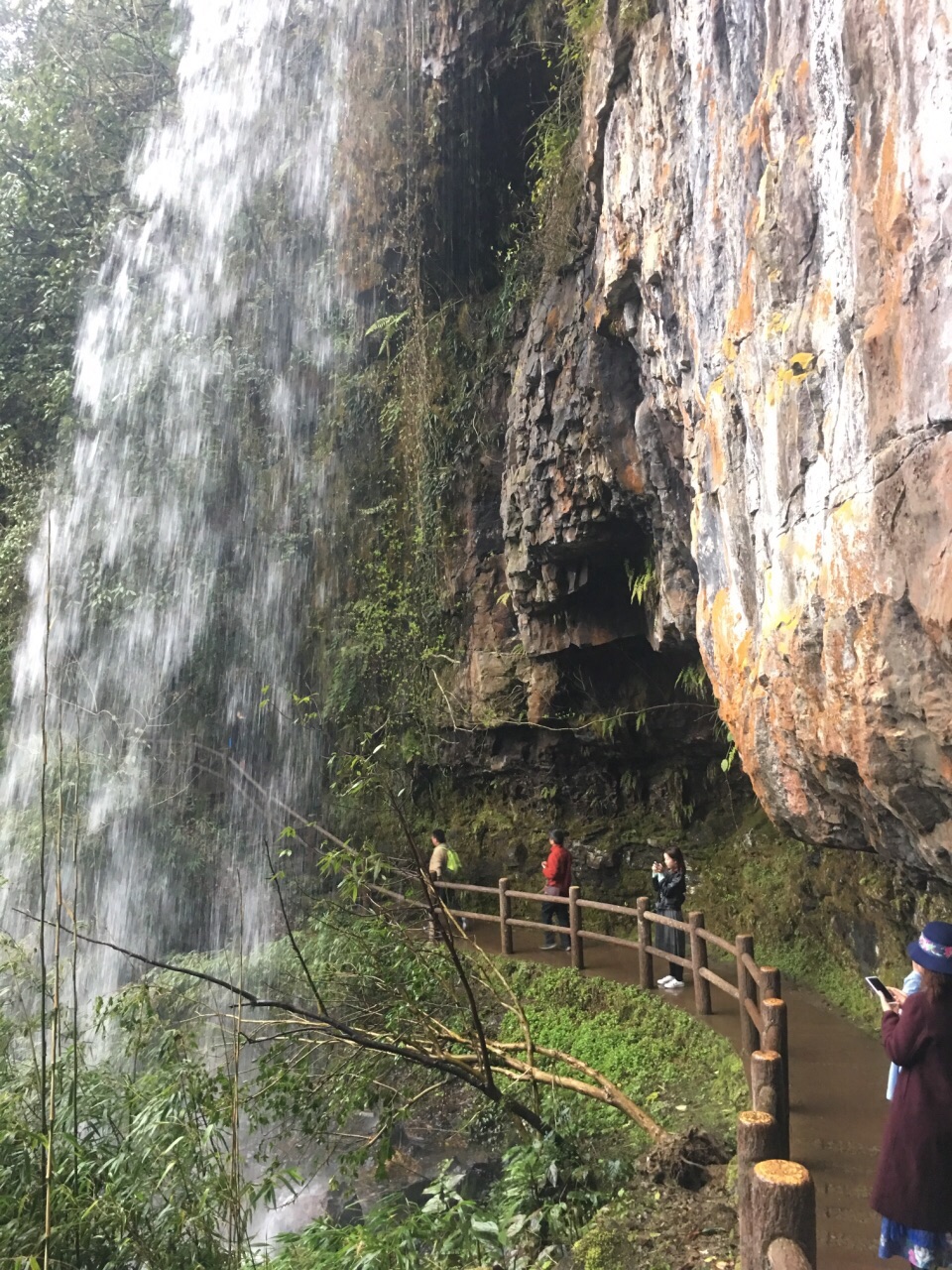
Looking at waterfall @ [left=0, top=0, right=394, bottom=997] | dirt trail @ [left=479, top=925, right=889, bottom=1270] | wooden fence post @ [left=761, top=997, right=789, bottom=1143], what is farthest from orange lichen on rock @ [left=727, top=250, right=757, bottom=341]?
waterfall @ [left=0, top=0, right=394, bottom=997]

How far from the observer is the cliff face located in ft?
9.36

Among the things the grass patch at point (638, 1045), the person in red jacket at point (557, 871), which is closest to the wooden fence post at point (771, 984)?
the grass patch at point (638, 1045)

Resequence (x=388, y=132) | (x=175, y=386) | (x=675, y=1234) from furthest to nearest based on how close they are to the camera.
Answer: (x=175, y=386)
(x=388, y=132)
(x=675, y=1234)

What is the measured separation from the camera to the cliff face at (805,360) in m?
2.85

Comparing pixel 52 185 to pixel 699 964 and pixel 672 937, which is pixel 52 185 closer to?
pixel 672 937

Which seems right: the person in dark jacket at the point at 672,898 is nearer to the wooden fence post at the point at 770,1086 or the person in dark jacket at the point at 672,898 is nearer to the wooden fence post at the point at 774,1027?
the wooden fence post at the point at 774,1027

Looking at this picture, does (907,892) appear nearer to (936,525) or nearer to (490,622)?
(936,525)

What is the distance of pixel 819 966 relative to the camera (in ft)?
26.2

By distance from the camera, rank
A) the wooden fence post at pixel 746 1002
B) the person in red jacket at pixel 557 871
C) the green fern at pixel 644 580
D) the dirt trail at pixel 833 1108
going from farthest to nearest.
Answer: the person in red jacket at pixel 557 871
the green fern at pixel 644 580
the wooden fence post at pixel 746 1002
the dirt trail at pixel 833 1108

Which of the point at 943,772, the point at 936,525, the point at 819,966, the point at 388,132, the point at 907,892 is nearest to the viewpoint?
the point at 936,525

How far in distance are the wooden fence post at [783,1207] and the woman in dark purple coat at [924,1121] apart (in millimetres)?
379

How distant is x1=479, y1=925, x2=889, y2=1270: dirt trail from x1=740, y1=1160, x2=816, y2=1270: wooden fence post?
1368 millimetres

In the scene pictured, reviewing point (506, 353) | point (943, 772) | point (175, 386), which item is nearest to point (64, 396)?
point (175, 386)

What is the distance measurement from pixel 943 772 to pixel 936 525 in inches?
34.4
